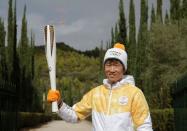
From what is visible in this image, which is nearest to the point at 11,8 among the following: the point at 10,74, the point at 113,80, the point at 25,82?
the point at 25,82

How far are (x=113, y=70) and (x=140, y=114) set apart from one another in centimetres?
44

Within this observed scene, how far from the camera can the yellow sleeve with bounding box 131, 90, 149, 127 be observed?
16.4ft

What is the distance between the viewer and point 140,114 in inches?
197

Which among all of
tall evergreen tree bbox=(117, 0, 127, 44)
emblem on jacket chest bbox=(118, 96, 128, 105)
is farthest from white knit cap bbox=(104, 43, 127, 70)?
tall evergreen tree bbox=(117, 0, 127, 44)

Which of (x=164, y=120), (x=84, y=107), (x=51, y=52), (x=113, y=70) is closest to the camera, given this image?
(x=51, y=52)

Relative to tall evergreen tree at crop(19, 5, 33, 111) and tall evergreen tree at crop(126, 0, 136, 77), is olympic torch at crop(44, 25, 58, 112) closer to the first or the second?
tall evergreen tree at crop(126, 0, 136, 77)

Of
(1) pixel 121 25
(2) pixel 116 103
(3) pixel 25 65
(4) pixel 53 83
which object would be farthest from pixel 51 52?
(3) pixel 25 65

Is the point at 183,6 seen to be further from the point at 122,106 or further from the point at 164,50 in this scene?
the point at 122,106

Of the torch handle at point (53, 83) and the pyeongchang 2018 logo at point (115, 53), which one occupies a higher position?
the pyeongchang 2018 logo at point (115, 53)

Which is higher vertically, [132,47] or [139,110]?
[132,47]

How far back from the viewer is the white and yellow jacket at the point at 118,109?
5.02 meters

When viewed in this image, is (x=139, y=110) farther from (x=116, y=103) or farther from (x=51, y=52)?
(x=51, y=52)

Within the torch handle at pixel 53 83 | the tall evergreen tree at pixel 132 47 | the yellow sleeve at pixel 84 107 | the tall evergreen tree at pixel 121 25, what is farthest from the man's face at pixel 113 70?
the tall evergreen tree at pixel 121 25

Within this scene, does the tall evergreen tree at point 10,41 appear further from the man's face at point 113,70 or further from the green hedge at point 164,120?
the man's face at point 113,70
